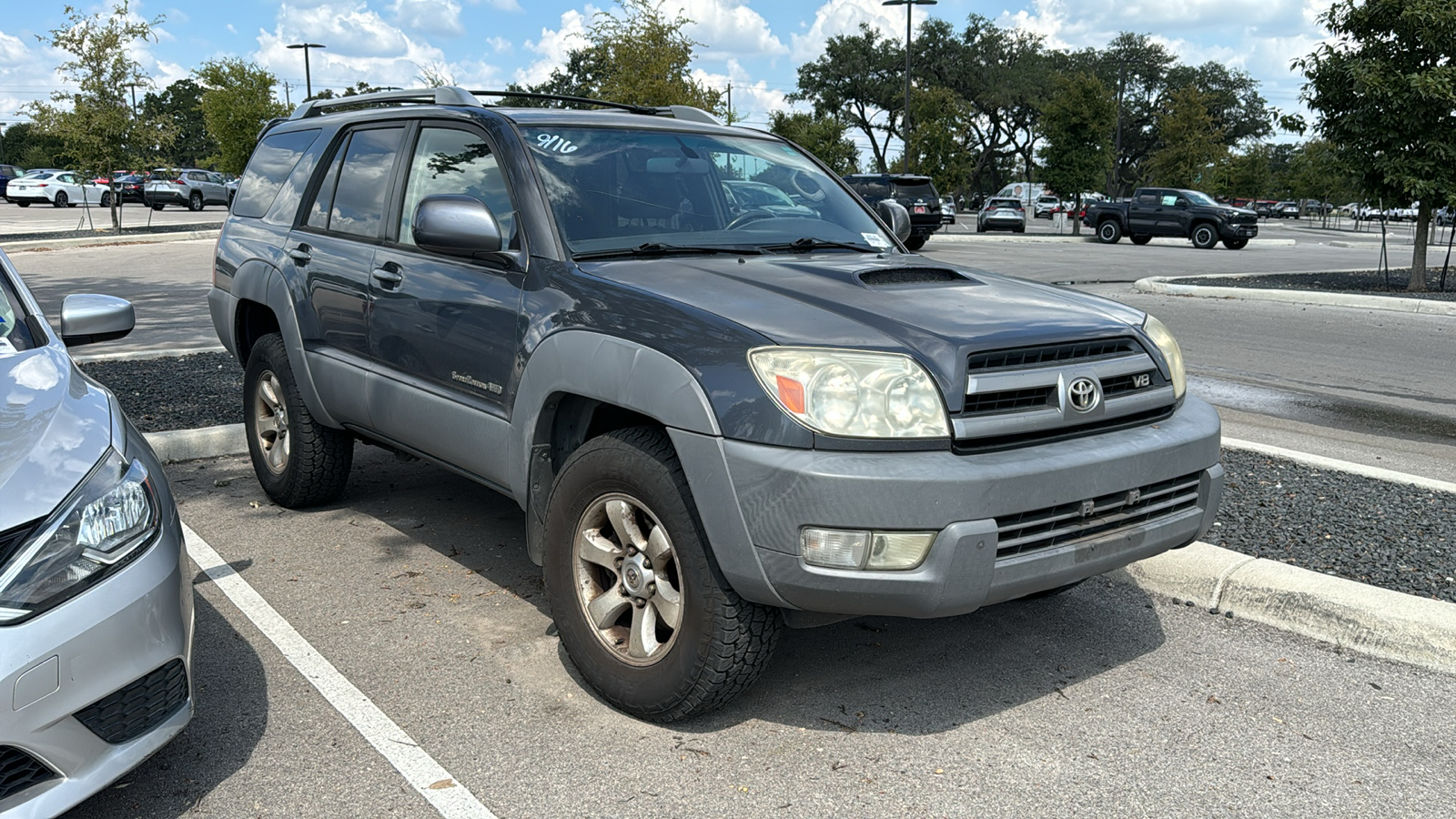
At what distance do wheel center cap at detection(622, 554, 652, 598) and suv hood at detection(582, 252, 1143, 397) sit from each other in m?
0.76

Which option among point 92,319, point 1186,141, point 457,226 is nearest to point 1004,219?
point 1186,141

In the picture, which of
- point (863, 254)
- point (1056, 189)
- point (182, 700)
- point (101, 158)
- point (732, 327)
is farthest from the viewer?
point (1056, 189)

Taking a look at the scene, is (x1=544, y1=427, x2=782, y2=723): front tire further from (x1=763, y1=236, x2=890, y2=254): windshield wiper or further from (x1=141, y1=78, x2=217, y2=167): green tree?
(x1=141, y1=78, x2=217, y2=167): green tree

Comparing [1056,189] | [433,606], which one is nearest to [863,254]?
[433,606]

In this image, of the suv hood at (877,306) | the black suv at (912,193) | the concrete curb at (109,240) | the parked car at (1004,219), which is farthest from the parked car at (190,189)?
the suv hood at (877,306)

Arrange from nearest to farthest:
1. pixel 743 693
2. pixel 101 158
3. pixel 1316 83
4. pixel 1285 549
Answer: pixel 743 693, pixel 1285 549, pixel 1316 83, pixel 101 158

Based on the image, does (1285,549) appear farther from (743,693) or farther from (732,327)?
(732,327)

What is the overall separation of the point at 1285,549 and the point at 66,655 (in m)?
4.32

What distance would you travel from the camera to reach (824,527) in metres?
2.97

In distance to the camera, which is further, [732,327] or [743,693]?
[743,693]

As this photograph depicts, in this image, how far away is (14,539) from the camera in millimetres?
2549

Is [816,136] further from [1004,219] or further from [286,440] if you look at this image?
[286,440]

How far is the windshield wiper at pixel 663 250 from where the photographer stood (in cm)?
388

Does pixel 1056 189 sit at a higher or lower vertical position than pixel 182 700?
higher
